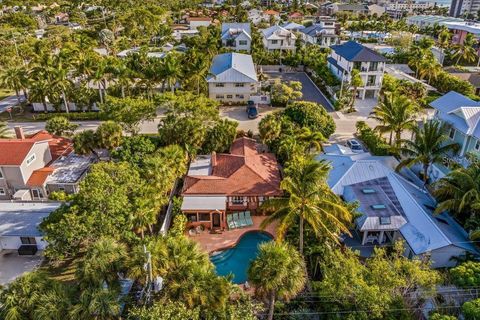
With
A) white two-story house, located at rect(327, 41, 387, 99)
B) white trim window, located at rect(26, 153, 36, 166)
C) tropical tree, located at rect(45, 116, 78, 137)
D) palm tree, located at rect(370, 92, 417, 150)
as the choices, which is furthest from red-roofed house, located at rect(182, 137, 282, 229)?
white two-story house, located at rect(327, 41, 387, 99)

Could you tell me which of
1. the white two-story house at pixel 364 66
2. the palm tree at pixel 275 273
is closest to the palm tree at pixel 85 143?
the palm tree at pixel 275 273

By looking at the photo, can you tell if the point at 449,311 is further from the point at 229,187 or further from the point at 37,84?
the point at 37,84

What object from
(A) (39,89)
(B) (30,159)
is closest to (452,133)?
(B) (30,159)

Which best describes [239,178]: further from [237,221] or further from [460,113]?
[460,113]

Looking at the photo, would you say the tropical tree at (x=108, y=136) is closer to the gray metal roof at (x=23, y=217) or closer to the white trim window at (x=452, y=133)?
the gray metal roof at (x=23, y=217)

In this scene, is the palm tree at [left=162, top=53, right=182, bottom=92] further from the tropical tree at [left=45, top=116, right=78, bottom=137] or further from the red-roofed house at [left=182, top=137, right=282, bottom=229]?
the red-roofed house at [left=182, top=137, right=282, bottom=229]

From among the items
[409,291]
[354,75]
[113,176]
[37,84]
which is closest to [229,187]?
[113,176]
